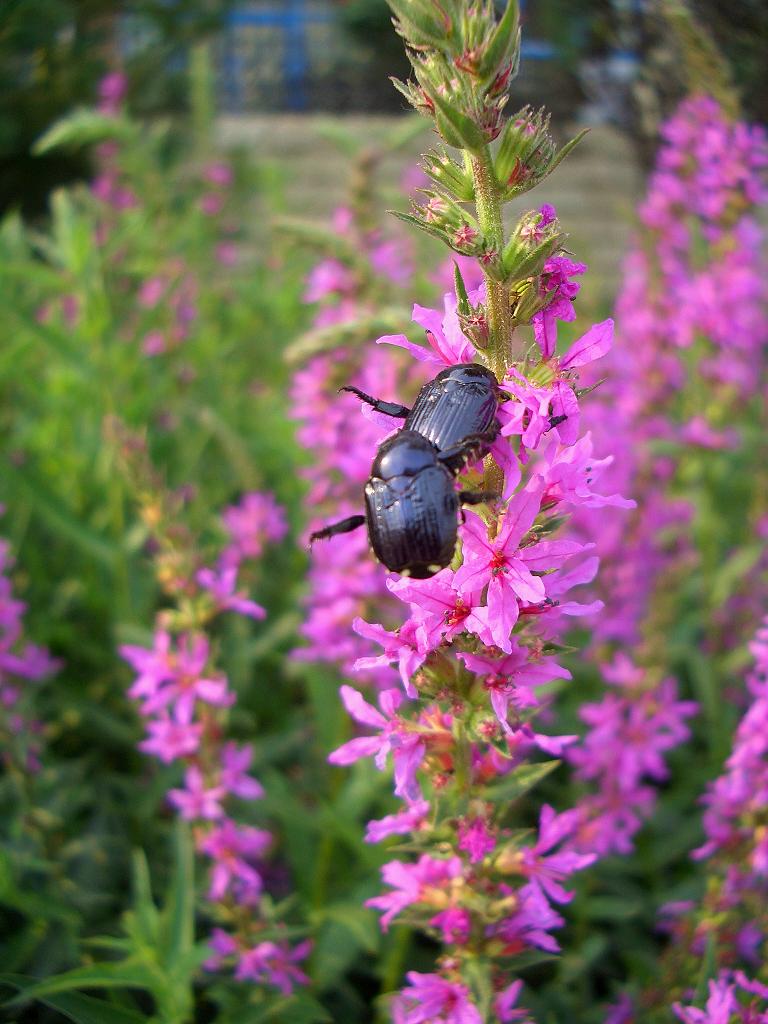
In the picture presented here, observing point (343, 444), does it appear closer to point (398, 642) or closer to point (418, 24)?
point (398, 642)

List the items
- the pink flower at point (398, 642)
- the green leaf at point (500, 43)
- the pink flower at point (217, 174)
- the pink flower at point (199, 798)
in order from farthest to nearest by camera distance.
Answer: the pink flower at point (217, 174)
the pink flower at point (199, 798)
the pink flower at point (398, 642)
the green leaf at point (500, 43)

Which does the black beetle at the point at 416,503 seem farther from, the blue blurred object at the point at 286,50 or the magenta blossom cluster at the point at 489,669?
the blue blurred object at the point at 286,50

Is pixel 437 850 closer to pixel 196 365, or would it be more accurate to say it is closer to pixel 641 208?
pixel 641 208

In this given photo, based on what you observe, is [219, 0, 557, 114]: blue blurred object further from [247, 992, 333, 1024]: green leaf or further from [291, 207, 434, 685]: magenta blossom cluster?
[247, 992, 333, 1024]: green leaf

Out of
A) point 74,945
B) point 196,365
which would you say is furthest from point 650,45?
point 74,945

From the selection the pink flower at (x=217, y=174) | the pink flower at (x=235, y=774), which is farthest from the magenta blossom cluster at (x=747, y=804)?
the pink flower at (x=217, y=174)

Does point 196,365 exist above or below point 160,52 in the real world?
below
